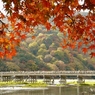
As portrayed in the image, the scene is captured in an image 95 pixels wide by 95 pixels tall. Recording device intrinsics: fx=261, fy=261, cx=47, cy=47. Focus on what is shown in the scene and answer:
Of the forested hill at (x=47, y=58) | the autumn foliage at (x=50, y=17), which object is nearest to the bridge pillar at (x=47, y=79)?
the forested hill at (x=47, y=58)

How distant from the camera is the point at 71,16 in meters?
5.50

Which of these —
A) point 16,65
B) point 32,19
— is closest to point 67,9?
point 32,19

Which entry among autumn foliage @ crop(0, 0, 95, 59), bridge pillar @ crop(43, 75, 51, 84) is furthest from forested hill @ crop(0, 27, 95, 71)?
autumn foliage @ crop(0, 0, 95, 59)

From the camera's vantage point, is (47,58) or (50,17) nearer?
(50,17)

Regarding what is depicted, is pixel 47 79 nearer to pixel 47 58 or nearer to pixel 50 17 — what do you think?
pixel 47 58

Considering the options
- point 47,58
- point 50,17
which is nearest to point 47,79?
point 47,58

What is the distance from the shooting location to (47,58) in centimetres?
9000

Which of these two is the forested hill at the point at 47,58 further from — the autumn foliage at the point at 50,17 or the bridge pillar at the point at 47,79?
the autumn foliage at the point at 50,17

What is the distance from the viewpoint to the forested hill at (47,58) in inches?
2982

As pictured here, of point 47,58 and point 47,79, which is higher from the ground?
point 47,58

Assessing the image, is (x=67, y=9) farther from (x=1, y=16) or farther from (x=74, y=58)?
(x=74, y=58)

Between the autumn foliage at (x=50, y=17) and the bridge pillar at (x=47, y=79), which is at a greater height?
the autumn foliage at (x=50, y=17)

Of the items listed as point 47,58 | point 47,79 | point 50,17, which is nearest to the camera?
point 50,17

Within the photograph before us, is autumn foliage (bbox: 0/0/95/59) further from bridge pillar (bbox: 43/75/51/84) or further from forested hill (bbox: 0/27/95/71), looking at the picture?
forested hill (bbox: 0/27/95/71)
